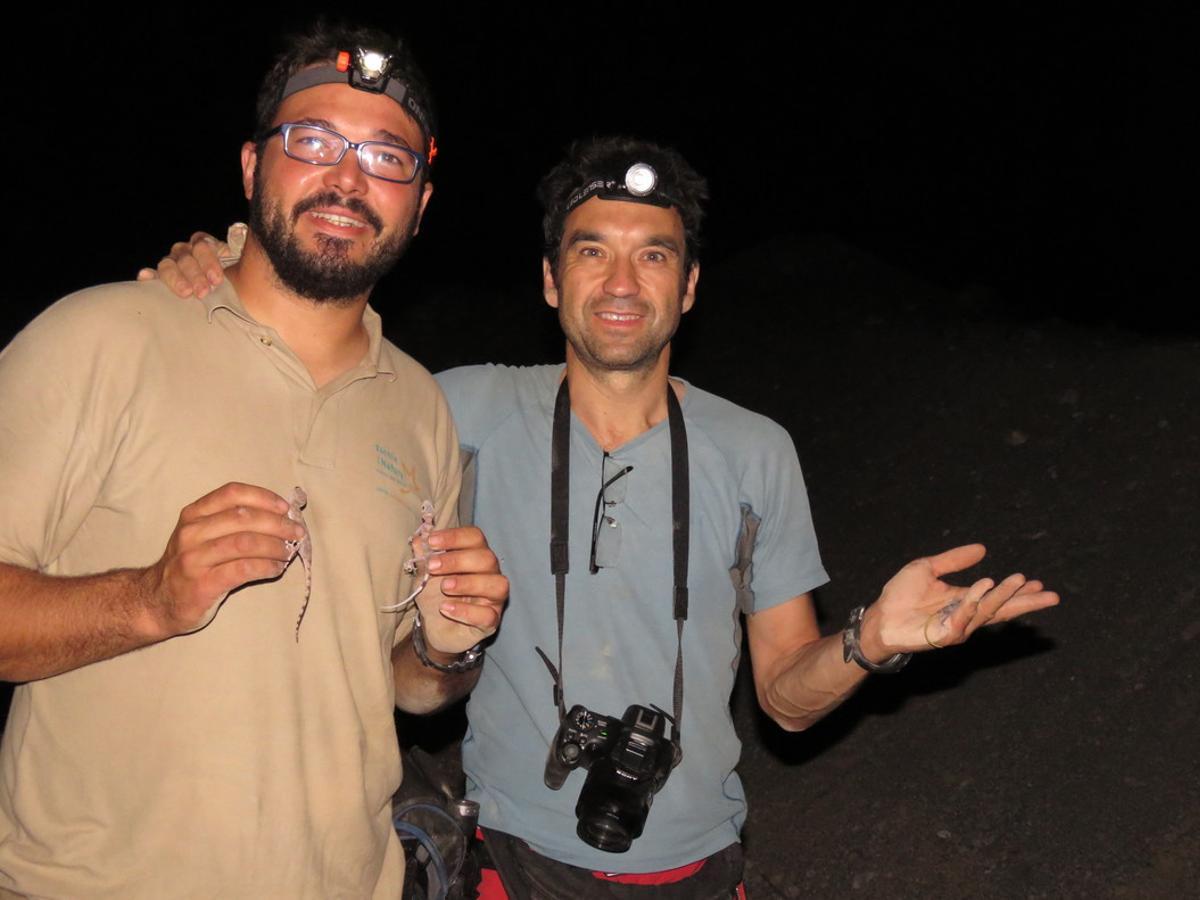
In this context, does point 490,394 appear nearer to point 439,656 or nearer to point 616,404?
point 616,404

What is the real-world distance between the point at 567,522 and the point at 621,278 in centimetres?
82

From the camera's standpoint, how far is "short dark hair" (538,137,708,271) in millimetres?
3900

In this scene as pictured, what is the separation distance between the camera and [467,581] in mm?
2895

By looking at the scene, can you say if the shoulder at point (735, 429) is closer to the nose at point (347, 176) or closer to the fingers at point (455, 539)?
the fingers at point (455, 539)

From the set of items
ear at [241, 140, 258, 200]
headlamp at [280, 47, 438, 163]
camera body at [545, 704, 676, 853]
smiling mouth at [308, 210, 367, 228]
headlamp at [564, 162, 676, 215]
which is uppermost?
headlamp at [280, 47, 438, 163]

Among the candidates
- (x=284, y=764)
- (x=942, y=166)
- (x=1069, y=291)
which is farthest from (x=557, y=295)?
(x=942, y=166)

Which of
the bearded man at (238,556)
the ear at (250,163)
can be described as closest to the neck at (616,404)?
the bearded man at (238,556)

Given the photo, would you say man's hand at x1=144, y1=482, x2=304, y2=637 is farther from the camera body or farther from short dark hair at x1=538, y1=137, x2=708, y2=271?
short dark hair at x1=538, y1=137, x2=708, y2=271

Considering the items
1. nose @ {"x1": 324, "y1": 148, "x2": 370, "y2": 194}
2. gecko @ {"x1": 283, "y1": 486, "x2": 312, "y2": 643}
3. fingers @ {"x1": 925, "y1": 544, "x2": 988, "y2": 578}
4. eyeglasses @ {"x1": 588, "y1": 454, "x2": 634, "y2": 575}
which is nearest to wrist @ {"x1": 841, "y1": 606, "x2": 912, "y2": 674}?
fingers @ {"x1": 925, "y1": 544, "x2": 988, "y2": 578}

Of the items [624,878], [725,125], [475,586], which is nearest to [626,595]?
[475,586]

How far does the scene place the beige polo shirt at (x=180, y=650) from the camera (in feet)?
8.32

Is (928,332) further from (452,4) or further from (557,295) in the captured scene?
(452,4)

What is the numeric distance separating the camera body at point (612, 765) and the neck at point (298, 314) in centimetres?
127

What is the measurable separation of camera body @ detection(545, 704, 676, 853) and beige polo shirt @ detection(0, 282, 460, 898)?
66 centimetres
